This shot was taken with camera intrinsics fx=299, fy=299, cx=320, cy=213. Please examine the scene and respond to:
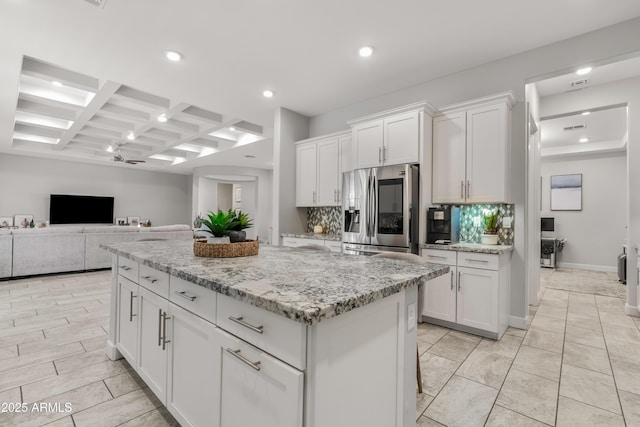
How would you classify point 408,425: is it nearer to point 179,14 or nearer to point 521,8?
point 521,8

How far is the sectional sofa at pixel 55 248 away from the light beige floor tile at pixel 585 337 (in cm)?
557

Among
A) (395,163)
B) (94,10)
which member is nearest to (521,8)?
(395,163)

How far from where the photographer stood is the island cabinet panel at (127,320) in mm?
1969

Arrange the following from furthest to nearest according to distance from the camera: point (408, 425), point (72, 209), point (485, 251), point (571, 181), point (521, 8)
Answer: point (72, 209) → point (571, 181) → point (485, 251) → point (521, 8) → point (408, 425)

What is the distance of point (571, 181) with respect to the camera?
22.7 feet

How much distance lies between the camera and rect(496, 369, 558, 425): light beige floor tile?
1.78 metres

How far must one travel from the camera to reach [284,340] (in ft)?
3.05

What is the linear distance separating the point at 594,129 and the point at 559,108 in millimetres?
2553

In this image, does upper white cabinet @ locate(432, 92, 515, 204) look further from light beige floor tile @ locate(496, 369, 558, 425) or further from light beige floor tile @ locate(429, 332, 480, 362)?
light beige floor tile @ locate(496, 369, 558, 425)

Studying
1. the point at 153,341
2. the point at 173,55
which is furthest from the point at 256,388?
the point at 173,55

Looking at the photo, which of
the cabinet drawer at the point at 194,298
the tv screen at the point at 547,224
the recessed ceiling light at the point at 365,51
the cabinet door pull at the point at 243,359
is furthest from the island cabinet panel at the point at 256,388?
the tv screen at the point at 547,224

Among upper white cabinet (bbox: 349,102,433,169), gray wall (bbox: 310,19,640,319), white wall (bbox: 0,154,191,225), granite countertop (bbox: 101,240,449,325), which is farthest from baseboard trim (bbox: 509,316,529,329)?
white wall (bbox: 0,154,191,225)

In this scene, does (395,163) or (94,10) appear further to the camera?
(395,163)

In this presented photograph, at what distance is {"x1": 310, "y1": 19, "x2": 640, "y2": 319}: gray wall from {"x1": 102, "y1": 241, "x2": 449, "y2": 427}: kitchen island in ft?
7.26
